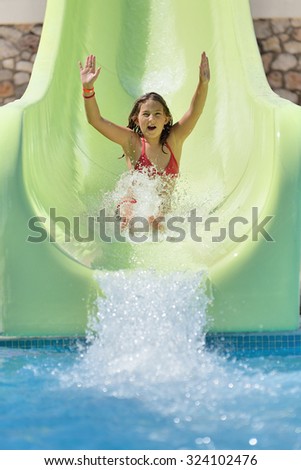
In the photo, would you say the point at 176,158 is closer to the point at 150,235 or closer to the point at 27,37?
the point at 150,235

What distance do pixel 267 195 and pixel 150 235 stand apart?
602 millimetres

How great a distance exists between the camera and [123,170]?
3.79 m

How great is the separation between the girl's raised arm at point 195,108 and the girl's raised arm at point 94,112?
0.23 meters

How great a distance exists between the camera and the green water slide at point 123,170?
281 centimetres

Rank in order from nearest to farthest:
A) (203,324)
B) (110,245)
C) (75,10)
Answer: (203,324)
(110,245)
(75,10)

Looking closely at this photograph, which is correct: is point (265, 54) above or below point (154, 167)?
above

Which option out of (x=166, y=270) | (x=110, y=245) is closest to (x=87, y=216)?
(x=110, y=245)

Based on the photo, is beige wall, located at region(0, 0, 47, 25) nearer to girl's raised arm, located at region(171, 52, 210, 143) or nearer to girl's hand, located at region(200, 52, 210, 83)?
girl's raised arm, located at region(171, 52, 210, 143)

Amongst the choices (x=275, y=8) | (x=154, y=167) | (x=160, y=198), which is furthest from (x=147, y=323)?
(x=275, y=8)

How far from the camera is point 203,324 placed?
2801 mm

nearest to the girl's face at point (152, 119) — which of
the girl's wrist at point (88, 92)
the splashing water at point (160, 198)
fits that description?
the splashing water at point (160, 198)

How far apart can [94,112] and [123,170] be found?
51 cm

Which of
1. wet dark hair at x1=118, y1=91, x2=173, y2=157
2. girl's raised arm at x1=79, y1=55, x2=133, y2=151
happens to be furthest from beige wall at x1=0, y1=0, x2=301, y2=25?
girl's raised arm at x1=79, y1=55, x2=133, y2=151

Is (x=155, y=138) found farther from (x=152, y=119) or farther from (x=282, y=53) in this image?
(x=282, y=53)
